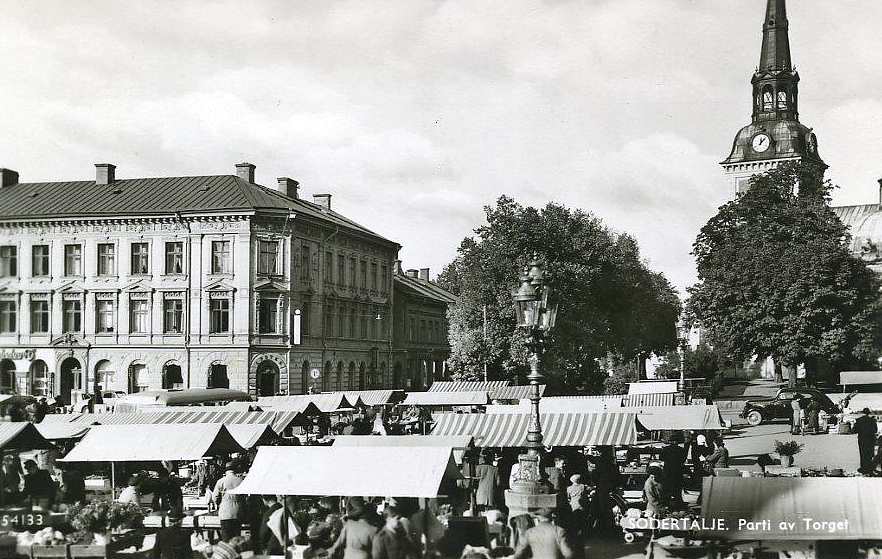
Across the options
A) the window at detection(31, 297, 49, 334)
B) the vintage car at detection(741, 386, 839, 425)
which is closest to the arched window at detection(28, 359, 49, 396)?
the window at detection(31, 297, 49, 334)

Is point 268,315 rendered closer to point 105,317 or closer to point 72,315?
point 105,317

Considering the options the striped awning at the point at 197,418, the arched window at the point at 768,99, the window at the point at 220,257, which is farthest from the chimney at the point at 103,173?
the arched window at the point at 768,99

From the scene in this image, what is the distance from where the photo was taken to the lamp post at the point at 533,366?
15.7 metres

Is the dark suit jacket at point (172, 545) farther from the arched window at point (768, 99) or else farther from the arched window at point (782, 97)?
the arched window at point (768, 99)

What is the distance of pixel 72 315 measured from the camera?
51.7 metres

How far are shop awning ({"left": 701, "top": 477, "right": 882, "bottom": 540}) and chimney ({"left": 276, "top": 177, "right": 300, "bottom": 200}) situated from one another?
174 ft

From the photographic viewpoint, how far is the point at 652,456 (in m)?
29.0

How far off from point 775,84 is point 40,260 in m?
56.7

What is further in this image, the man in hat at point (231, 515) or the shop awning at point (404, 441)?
the shop awning at point (404, 441)

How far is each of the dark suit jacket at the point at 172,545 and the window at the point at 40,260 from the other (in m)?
31.4

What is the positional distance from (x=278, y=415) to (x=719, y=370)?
55.8 metres

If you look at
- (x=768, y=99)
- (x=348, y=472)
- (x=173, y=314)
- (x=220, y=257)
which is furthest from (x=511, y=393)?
(x=768, y=99)

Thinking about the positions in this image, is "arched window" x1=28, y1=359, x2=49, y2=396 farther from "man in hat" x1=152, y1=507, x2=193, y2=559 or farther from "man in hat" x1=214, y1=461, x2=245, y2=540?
"man in hat" x1=152, y1=507, x2=193, y2=559

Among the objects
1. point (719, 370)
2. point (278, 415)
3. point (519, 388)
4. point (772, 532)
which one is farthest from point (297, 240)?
point (772, 532)
